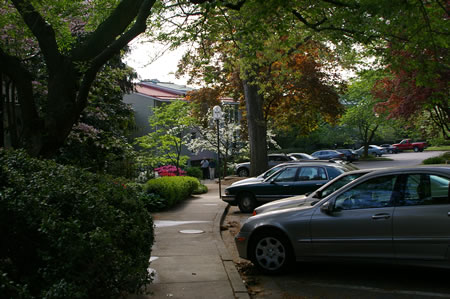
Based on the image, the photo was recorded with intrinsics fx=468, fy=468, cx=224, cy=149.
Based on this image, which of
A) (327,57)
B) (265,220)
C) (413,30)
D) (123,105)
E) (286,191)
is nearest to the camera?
(265,220)

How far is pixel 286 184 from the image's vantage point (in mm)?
13516

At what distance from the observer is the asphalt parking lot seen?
19.5ft

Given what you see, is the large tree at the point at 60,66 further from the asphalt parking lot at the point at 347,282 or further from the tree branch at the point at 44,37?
the asphalt parking lot at the point at 347,282

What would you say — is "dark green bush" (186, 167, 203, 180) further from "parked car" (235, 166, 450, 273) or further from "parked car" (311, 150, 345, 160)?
"parked car" (235, 166, 450, 273)

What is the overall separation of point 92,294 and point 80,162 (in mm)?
11832

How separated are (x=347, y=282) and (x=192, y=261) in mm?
2558

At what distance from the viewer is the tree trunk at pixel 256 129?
23781 mm

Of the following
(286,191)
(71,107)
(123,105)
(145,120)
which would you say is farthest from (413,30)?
(145,120)

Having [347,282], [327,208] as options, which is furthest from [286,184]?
[347,282]

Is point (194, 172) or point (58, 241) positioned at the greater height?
point (194, 172)

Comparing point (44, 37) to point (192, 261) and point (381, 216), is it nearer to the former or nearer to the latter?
point (192, 261)

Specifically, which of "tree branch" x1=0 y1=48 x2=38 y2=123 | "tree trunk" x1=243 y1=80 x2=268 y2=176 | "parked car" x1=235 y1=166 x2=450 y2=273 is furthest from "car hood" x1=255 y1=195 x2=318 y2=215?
"tree trunk" x1=243 y1=80 x2=268 y2=176

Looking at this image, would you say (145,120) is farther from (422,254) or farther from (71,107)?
(422,254)

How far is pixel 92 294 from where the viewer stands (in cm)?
379
